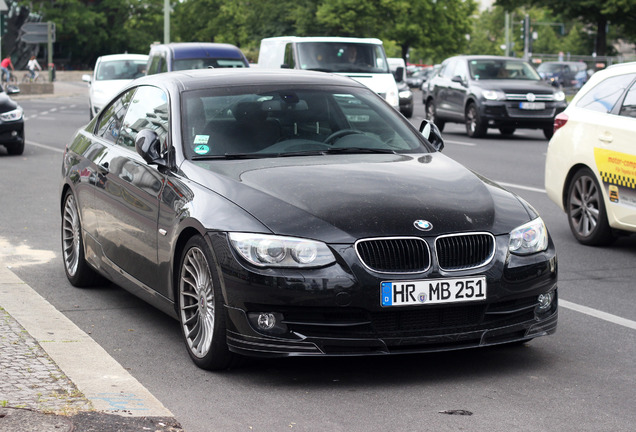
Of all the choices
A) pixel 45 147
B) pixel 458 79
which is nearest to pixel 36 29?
pixel 458 79

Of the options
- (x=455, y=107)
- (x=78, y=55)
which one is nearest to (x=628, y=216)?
(x=455, y=107)

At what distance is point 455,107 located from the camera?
26.5 meters

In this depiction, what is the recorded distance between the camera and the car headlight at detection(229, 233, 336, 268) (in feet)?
17.7

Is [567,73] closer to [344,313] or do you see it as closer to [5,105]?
[5,105]

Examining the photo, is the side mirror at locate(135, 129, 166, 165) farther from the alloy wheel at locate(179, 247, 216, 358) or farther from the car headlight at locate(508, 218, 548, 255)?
the car headlight at locate(508, 218, 548, 255)

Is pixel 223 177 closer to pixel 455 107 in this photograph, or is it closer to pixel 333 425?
pixel 333 425

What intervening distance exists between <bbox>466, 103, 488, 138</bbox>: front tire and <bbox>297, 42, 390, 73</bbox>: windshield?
2.53 metres

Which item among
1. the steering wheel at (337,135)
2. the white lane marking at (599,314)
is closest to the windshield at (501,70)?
the white lane marking at (599,314)

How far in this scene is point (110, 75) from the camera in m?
29.3

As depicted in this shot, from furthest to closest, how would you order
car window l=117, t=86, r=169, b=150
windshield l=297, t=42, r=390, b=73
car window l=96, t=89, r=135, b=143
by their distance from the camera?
windshield l=297, t=42, r=390, b=73 → car window l=96, t=89, r=135, b=143 → car window l=117, t=86, r=169, b=150

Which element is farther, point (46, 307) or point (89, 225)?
point (89, 225)

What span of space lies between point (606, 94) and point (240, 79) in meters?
4.34

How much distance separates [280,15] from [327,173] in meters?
67.3

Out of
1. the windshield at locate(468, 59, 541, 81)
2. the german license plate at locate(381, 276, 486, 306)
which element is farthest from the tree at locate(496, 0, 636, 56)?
the german license plate at locate(381, 276, 486, 306)
